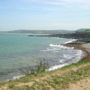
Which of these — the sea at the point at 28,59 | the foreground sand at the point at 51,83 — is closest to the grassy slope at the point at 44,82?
the foreground sand at the point at 51,83

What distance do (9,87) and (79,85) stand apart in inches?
140

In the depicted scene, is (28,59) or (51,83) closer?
(51,83)

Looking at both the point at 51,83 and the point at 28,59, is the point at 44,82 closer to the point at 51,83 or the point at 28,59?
the point at 51,83

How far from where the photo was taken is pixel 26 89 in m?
8.66

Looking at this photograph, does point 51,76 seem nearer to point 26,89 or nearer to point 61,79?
point 61,79

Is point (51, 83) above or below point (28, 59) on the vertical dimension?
above

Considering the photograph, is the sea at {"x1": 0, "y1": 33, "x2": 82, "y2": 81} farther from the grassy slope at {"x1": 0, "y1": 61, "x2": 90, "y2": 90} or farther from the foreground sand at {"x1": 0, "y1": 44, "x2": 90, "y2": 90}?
the foreground sand at {"x1": 0, "y1": 44, "x2": 90, "y2": 90}

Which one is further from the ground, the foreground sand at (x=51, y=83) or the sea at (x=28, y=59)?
the foreground sand at (x=51, y=83)

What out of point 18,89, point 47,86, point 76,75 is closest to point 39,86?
point 47,86

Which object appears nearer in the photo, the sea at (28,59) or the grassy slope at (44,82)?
the grassy slope at (44,82)

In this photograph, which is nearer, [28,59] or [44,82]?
[44,82]

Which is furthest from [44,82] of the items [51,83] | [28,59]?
[28,59]

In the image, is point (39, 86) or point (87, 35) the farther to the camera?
point (87, 35)

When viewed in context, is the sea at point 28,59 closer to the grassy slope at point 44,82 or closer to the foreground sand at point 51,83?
the grassy slope at point 44,82
